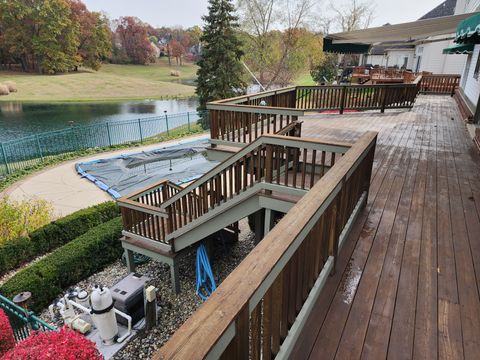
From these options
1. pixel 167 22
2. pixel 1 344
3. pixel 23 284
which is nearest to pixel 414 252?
pixel 1 344

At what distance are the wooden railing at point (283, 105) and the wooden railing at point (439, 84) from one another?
6.29 meters

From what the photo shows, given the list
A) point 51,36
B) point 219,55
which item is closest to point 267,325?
point 219,55

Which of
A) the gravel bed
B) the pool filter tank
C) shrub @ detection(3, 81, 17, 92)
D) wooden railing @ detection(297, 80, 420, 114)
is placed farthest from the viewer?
shrub @ detection(3, 81, 17, 92)

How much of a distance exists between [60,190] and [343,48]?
11.2m

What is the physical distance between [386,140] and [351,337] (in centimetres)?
577

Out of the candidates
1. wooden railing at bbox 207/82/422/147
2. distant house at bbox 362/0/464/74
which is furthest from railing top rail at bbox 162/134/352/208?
distant house at bbox 362/0/464/74

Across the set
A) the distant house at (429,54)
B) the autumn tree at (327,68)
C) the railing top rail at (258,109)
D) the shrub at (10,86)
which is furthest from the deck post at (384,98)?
the shrub at (10,86)

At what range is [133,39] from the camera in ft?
231

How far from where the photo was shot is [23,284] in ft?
18.4

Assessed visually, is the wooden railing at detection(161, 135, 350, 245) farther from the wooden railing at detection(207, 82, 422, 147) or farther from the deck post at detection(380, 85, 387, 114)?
the deck post at detection(380, 85, 387, 114)

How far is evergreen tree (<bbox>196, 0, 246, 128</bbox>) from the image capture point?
20.8 metres

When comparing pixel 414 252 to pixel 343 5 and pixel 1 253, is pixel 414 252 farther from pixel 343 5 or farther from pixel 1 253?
pixel 343 5

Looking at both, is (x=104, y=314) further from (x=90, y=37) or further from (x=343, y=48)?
(x=90, y=37)

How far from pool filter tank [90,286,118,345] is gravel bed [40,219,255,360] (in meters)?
0.33
